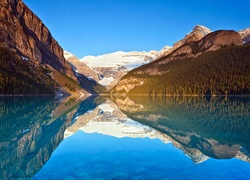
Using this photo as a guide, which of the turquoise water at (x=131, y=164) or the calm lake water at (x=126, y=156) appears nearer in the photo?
the turquoise water at (x=131, y=164)

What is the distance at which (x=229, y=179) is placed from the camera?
12.4 metres

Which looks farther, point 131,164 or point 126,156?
point 126,156

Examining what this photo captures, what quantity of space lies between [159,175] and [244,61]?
654 ft

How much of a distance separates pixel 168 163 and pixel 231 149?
6.46m

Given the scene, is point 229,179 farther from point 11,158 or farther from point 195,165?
point 11,158

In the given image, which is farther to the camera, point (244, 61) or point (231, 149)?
point (244, 61)

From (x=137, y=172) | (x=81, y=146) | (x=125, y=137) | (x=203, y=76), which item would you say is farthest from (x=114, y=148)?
(x=203, y=76)

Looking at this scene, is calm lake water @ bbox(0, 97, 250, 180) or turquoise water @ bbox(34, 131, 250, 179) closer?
turquoise water @ bbox(34, 131, 250, 179)

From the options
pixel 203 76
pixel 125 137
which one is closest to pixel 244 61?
pixel 203 76

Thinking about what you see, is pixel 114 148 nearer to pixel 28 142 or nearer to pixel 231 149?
pixel 28 142

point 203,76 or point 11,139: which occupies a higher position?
point 203,76

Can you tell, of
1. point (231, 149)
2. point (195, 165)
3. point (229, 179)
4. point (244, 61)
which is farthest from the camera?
point (244, 61)

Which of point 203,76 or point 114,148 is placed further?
point 203,76

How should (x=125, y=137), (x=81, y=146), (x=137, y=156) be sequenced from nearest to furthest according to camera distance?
1. (x=137, y=156)
2. (x=81, y=146)
3. (x=125, y=137)
